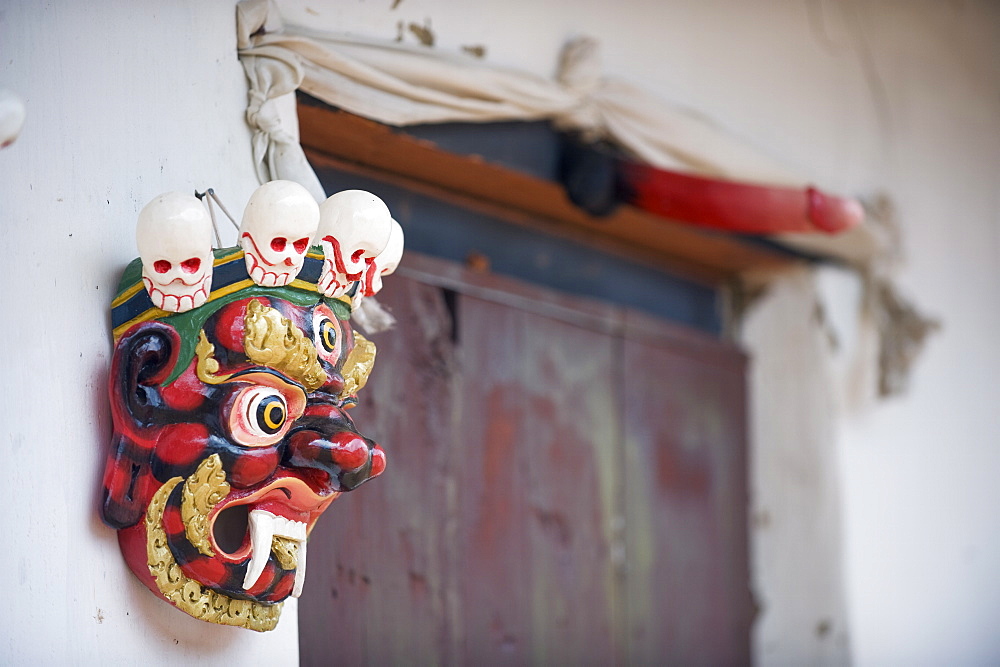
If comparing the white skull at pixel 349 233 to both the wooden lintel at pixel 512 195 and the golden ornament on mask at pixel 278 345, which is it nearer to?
the golden ornament on mask at pixel 278 345

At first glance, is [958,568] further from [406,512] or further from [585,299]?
[406,512]

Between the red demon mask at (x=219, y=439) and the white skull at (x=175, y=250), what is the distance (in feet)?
0.09

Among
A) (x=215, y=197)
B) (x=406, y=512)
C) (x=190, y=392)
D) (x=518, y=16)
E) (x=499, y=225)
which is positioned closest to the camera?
(x=190, y=392)

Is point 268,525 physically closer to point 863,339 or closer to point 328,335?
point 328,335

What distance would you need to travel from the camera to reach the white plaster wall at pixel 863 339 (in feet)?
7.31

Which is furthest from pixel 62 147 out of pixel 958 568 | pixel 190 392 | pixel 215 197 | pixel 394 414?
pixel 958 568

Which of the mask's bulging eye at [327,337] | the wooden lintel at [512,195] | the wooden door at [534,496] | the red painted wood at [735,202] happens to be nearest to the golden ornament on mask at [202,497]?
the mask's bulging eye at [327,337]

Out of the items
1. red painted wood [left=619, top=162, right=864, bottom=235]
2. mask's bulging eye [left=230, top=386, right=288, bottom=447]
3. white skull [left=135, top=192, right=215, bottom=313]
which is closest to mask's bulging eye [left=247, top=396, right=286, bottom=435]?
mask's bulging eye [left=230, top=386, right=288, bottom=447]

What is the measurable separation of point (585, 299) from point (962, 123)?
129cm

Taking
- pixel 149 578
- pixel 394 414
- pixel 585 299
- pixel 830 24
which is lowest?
pixel 149 578

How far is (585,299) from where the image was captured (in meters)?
2.02

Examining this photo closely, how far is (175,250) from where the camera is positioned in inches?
39.0

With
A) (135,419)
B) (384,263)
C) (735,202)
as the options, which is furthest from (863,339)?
(135,419)

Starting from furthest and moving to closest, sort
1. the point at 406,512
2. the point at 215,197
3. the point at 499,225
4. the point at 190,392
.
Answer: the point at 499,225 → the point at 406,512 → the point at 215,197 → the point at 190,392
